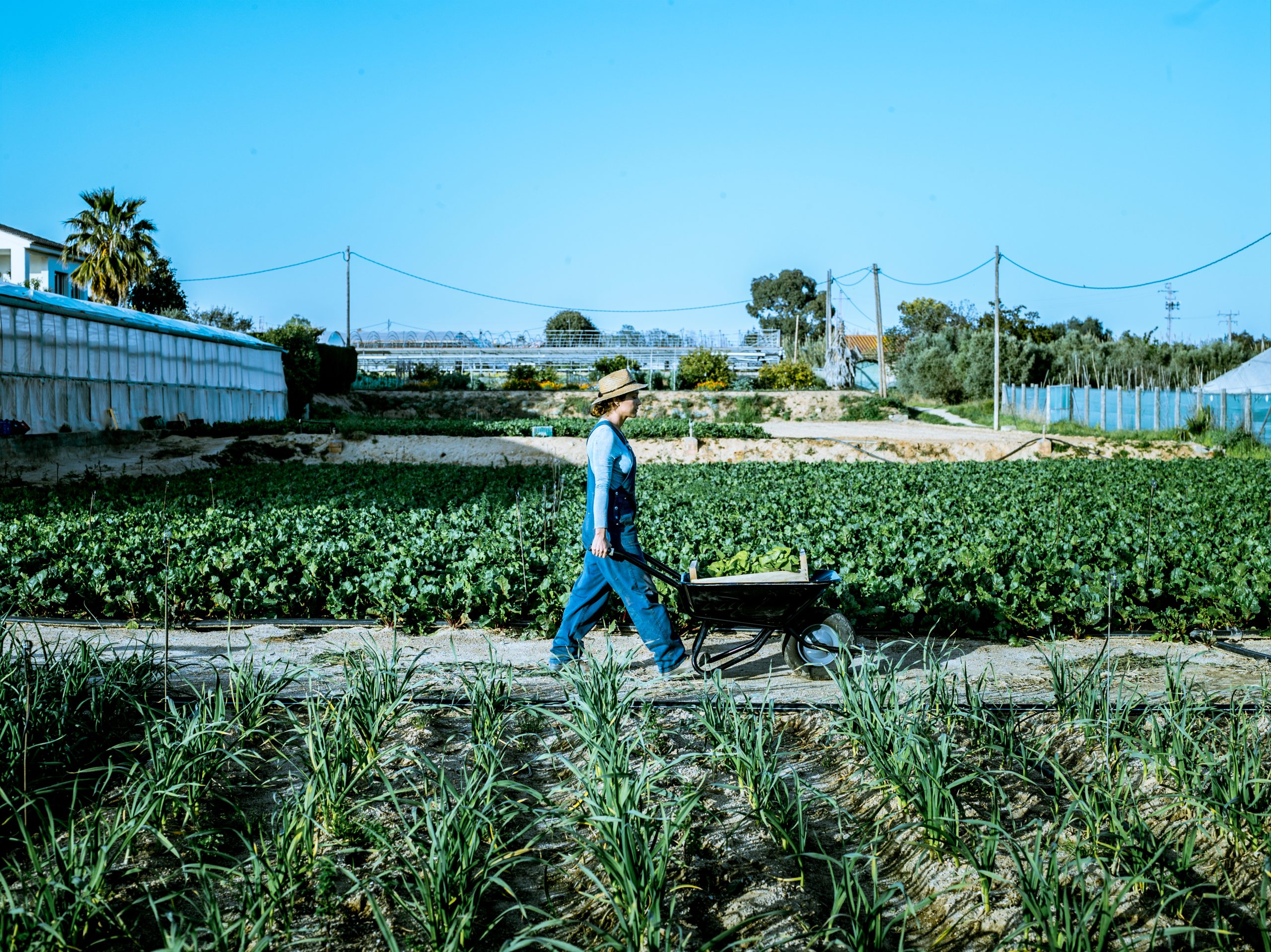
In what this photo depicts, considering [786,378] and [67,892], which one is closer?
[67,892]

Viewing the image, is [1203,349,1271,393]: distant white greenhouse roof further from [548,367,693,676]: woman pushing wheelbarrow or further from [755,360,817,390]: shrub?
[548,367,693,676]: woman pushing wheelbarrow

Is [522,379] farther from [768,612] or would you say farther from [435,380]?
[768,612]

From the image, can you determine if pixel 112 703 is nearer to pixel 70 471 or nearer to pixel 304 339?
pixel 70 471

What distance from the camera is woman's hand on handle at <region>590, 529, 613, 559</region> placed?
476 cm

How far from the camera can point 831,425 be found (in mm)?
32906

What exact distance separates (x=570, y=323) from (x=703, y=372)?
4329cm

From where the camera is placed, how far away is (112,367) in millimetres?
23484

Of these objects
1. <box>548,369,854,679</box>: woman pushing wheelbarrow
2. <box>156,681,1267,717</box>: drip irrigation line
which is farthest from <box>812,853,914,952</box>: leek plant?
<box>548,369,854,679</box>: woman pushing wheelbarrow

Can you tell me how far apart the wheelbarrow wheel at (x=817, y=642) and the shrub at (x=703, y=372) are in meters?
39.4

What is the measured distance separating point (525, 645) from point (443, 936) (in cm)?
351

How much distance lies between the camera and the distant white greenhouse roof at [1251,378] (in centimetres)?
3250

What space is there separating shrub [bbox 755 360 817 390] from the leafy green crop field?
30.3 metres

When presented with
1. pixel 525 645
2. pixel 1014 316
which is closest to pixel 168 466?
pixel 525 645

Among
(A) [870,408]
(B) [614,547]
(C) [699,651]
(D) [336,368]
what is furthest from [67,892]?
(D) [336,368]
